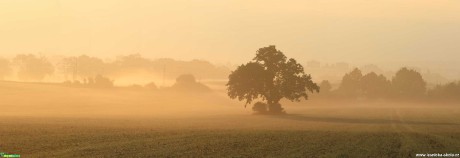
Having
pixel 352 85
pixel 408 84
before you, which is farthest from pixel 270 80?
pixel 408 84

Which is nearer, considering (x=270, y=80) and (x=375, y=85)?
(x=270, y=80)

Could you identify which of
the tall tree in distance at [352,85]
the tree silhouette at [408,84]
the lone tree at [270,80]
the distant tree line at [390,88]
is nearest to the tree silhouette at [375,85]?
the distant tree line at [390,88]

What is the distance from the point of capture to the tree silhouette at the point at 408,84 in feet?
530

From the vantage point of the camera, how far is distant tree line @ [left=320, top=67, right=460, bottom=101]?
16012 centimetres

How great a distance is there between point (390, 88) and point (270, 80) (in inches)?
3368

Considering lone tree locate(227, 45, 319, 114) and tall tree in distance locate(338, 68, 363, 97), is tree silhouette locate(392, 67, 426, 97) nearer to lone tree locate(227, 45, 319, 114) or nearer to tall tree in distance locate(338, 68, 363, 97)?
tall tree in distance locate(338, 68, 363, 97)

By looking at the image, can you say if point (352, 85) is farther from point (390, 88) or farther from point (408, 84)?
point (408, 84)

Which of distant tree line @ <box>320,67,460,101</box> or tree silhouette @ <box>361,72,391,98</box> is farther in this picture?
tree silhouette @ <box>361,72,391,98</box>

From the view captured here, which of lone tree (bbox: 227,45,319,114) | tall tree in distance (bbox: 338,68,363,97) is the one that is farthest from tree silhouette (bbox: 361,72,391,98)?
lone tree (bbox: 227,45,319,114)

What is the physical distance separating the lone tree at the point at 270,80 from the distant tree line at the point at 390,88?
227ft

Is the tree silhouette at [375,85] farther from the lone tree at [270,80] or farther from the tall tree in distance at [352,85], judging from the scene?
the lone tree at [270,80]

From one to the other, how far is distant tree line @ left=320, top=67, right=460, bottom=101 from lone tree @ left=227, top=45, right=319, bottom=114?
69.3 meters

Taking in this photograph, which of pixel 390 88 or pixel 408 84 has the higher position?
pixel 408 84

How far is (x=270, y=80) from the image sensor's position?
9012 cm
